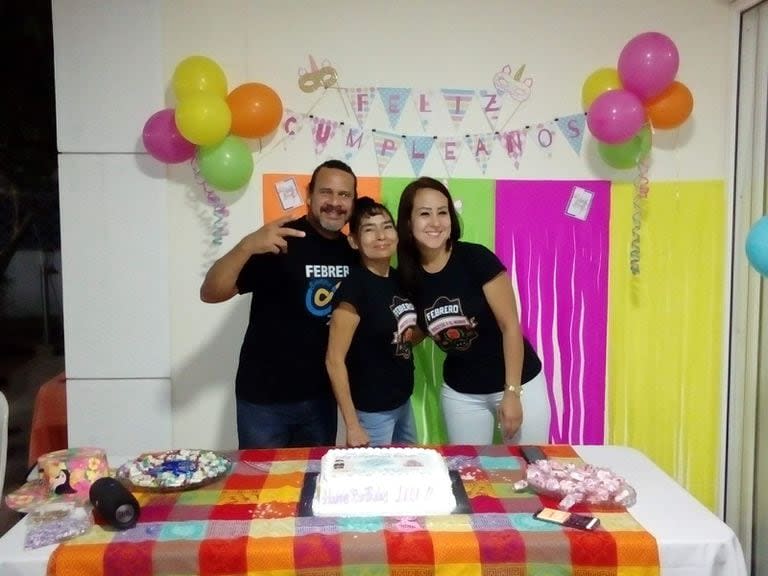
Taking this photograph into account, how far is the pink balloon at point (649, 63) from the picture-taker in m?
2.43

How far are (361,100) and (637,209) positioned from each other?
1176mm

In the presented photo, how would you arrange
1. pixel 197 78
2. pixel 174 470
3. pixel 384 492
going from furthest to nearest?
pixel 197 78, pixel 174 470, pixel 384 492

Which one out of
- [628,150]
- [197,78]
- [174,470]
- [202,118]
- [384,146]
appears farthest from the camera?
[384,146]

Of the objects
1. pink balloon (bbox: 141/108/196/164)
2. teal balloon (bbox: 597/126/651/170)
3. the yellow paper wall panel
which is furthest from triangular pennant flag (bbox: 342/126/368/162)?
the yellow paper wall panel

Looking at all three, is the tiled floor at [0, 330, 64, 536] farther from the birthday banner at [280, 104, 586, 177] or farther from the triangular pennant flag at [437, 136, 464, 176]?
the triangular pennant flag at [437, 136, 464, 176]

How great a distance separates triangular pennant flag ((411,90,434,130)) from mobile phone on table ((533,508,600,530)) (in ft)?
5.46

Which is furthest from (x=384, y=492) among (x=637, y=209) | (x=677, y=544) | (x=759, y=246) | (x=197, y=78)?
(x=637, y=209)

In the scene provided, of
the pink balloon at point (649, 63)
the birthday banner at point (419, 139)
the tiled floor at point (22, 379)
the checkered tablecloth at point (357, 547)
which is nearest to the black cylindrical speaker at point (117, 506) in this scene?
the checkered tablecloth at point (357, 547)

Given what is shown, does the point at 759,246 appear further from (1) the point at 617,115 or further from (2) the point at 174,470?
(2) the point at 174,470

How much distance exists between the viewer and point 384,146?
272 cm

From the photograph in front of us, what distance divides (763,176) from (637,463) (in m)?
1.38

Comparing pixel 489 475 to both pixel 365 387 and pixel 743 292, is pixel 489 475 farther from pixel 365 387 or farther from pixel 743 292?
pixel 743 292

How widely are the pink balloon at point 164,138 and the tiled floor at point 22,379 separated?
92 cm

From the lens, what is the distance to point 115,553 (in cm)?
137
